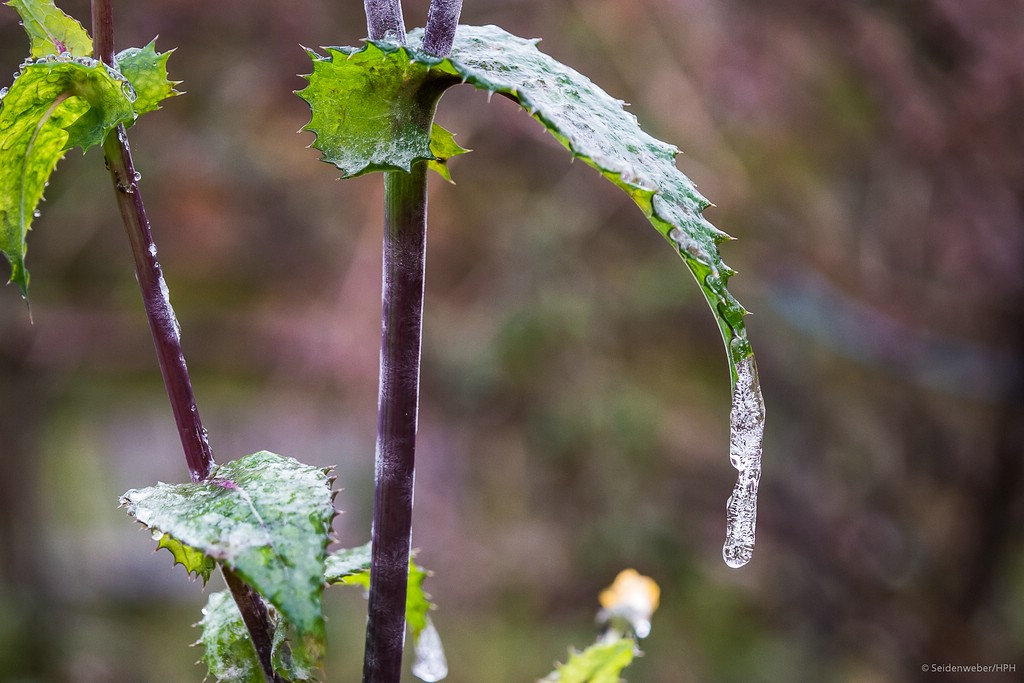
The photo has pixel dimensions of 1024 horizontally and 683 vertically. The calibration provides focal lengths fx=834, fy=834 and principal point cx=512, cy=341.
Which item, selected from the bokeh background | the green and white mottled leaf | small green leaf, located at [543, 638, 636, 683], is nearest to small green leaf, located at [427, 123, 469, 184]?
the green and white mottled leaf

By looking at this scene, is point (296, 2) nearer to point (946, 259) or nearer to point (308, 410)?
point (308, 410)

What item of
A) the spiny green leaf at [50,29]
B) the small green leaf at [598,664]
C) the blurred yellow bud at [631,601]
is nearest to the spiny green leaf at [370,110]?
the spiny green leaf at [50,29]

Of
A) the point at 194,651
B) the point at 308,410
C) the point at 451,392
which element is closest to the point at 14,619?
the point at 194,651

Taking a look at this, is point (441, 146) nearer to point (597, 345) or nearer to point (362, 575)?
point (362, 575)

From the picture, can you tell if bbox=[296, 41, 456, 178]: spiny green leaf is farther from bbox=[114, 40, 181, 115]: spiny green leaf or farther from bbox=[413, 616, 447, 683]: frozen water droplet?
bbox=[413, 616, 447, 683]: frozen water droplet

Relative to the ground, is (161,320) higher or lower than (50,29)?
lower

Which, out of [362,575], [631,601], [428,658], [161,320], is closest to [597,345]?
[631,601]

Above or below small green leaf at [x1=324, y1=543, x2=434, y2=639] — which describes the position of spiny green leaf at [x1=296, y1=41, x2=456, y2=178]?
above
